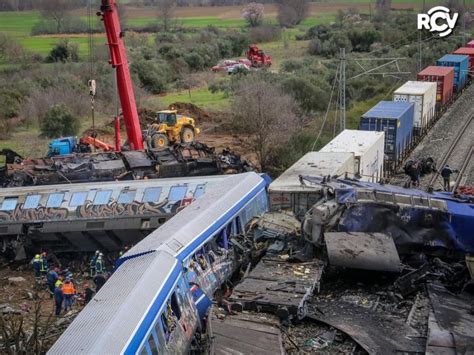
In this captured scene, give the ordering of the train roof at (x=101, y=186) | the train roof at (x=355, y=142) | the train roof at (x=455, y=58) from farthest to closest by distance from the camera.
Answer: the train roof at (x=455, y=58) < the train roof at (x=355, y=142) < the train roof at (x=101, y=186)

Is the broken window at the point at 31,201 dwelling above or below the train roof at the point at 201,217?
below

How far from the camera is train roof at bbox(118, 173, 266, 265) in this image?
13.1 meters

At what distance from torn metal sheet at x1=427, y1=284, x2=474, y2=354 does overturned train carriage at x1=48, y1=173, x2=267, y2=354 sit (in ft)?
15.3

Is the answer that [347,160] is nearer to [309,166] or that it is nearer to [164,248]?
[309,166]

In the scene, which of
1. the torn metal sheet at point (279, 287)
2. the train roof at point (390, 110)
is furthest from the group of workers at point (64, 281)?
the train roof at point (390, 110)

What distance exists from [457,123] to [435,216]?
23.3m

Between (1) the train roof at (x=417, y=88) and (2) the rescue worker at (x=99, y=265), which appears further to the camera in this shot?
(1) the train roof at (x=417, y=88)

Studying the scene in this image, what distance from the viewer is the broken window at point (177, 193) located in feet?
64.6

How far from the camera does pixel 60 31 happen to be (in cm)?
7819

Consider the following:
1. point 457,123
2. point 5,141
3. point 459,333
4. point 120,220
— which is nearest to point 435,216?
point 459,333

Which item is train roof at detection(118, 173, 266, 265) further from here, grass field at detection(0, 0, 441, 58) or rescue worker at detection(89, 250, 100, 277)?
grass field at detection(0, 0, 441, 58)

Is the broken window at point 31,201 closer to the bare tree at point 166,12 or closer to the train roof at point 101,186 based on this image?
the train roof at point 101,186

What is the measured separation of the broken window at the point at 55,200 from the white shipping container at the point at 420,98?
61.4 ft

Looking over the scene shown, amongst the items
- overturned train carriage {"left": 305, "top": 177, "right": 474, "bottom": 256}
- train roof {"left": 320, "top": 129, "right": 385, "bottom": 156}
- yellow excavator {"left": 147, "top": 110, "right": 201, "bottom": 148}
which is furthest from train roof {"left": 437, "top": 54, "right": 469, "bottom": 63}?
overturned train carriage {"left": 305, "top": 177, "right": 474, "bottom": 256}
